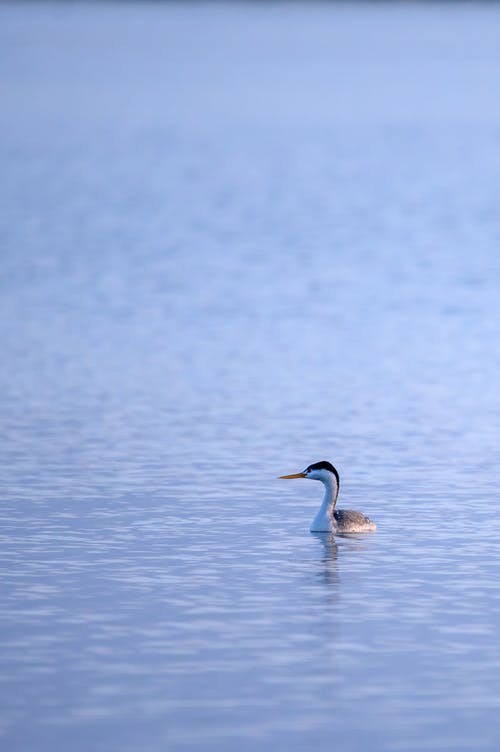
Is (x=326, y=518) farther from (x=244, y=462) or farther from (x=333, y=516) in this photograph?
(x=244, y=462)

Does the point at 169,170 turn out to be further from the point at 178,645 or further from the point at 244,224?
the point at 178,645

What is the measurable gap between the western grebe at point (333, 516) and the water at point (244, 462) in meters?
0.14

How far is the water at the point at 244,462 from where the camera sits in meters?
13.9

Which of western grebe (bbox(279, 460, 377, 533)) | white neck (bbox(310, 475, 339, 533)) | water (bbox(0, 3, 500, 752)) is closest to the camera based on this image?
water (bbox(0, 3, 500, 752))

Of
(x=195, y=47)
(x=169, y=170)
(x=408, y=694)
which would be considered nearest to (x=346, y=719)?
(x=408, y=694)

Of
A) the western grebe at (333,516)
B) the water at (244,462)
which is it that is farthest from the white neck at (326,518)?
the water at (244,462)

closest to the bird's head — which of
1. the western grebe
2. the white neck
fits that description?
the western grebe

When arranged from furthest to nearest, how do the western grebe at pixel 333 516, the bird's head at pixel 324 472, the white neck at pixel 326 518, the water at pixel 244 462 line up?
the bird's head at pixel 324 472 < the white neck at pixel 326 518 < the western grebe at pixel 333 516 < the water at pixel 244 462

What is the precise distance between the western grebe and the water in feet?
0.47

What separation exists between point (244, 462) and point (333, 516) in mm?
3551

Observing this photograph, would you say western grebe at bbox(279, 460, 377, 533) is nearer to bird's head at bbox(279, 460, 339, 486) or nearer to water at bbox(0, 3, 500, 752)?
bird's head at bbox(279, 460, 339, 486)

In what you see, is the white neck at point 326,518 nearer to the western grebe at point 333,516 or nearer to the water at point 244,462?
the western grebe at point 333,516

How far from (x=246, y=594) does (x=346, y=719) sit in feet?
10.5

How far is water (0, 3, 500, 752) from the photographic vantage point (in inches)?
548
